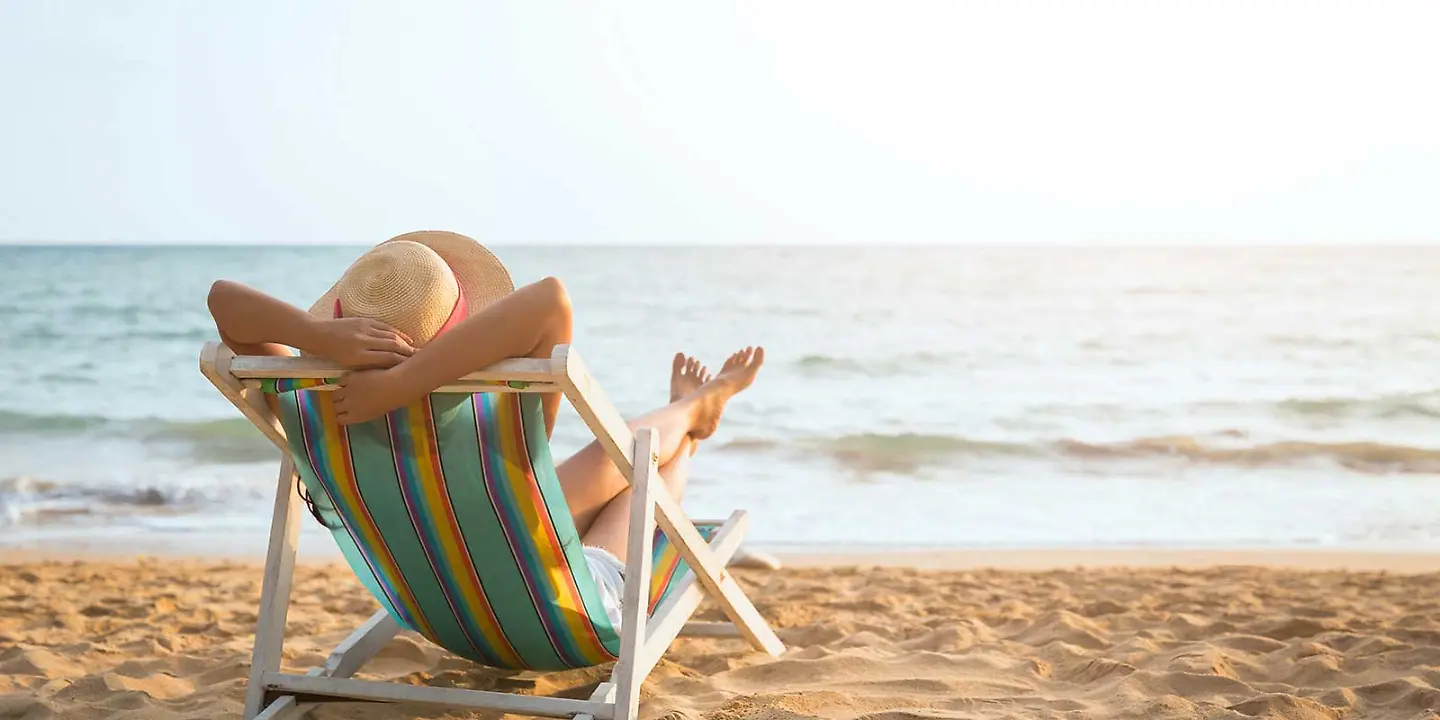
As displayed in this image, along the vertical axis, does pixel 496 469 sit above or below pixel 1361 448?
below

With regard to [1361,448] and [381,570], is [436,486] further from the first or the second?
[1361,448]

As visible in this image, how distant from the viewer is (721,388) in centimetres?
348

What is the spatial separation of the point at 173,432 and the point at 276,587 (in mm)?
7861

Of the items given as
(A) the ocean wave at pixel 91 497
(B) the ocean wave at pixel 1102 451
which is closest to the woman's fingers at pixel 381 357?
(A) the ocean wave at pixel 91 497

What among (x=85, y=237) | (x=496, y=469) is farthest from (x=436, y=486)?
(x=85, y=237)

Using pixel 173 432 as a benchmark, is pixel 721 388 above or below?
above

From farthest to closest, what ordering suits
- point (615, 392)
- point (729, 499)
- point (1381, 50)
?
point (1381, 50), point (615, 392), point (729, 499)

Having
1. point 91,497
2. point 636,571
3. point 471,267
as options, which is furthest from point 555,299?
point 91,497

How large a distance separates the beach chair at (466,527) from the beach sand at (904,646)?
0.29 meters

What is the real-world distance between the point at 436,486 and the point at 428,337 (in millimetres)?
300

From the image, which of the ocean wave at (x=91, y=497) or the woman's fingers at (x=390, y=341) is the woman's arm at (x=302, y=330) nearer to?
the woman's fingers at (x=390, y=341)

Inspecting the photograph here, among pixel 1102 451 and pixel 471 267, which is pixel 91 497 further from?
pixel 1102 451

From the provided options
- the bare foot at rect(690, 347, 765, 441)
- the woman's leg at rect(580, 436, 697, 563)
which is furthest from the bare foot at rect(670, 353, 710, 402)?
the woman's leg at rect(580, 436, 697, 563)

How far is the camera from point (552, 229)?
28781mm
